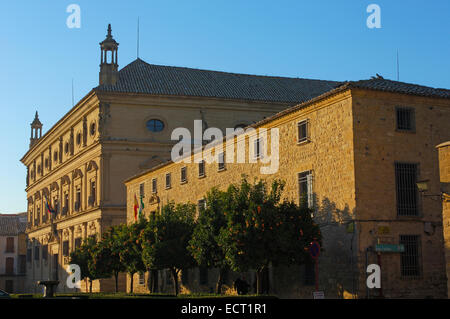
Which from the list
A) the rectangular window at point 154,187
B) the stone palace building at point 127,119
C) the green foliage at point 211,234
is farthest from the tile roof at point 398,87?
the stone palace building at point 127,119

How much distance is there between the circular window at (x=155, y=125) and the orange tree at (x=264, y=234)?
1213 inches

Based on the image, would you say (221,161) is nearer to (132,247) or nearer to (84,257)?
(132,247)

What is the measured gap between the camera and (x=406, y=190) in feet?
93.0

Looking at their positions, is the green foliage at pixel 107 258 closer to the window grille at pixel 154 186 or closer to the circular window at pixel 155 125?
the window grille at pixel 154 186

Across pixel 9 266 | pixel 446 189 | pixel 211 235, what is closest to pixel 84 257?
pixel 211 235

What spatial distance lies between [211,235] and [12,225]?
274 feet

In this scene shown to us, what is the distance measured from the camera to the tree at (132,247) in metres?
39.9

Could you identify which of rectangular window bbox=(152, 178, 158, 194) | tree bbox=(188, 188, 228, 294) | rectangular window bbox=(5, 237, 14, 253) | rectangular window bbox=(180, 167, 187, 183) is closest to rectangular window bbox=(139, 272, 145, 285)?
rectangular window bbox=(152, 178, 158, 194)

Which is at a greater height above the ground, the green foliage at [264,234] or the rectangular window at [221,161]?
the rectangular window at [221,161]

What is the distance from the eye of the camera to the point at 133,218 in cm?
5225

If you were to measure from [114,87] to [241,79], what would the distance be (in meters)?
13.6

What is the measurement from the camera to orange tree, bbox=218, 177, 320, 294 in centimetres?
2827
